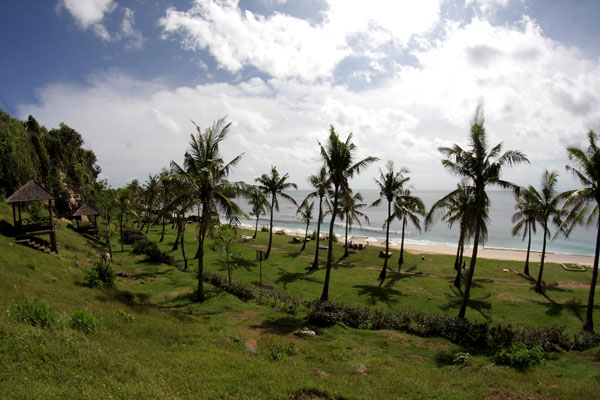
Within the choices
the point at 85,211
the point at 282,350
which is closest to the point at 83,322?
the point at 282,350

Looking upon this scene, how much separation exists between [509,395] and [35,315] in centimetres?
1222

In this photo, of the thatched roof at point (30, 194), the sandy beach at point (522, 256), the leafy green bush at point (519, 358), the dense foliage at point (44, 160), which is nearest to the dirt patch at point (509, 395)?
the leafy green bush at point (519, 358)

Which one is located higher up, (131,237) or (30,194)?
(30,194)

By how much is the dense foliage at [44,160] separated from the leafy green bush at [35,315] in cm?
2665

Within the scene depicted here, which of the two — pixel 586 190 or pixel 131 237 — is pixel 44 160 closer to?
pixel 131 237

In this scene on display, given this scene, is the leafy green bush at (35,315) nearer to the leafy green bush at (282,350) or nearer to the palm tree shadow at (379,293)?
the leafy green bush at (282,350)

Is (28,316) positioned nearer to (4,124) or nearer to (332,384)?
(332,384)

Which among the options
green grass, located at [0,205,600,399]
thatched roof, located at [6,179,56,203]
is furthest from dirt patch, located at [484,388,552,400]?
thatched roof, located at [6,179,56,203]

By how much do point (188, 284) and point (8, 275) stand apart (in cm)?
974

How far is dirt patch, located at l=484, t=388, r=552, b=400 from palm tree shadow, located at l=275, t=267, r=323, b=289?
623 inches

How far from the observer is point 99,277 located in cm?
1485

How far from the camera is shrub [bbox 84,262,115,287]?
47.0ft

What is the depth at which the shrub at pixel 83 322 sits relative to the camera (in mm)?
8219

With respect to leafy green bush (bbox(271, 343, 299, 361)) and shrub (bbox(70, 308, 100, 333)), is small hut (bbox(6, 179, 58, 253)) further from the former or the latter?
leafy green bush (bbox(271, 343, 299, 361))
